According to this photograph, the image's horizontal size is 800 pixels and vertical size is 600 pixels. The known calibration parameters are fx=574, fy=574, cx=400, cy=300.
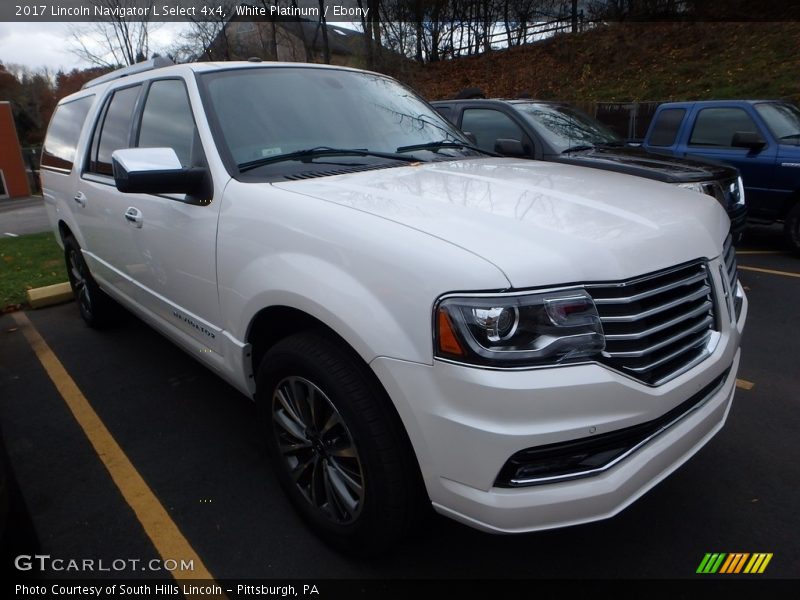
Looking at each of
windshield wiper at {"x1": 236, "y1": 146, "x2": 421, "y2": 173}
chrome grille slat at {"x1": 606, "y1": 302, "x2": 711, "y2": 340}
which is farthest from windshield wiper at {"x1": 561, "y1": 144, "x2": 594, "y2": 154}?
chrome grille slat at {"x1": 606, "y1": 302, "x2": 711, "y2": 340}

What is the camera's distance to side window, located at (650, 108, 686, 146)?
785cm

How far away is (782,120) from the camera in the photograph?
24.1 ft

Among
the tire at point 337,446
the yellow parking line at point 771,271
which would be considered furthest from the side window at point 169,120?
the yellow parking line at point 771,271

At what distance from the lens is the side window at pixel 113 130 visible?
3606mm

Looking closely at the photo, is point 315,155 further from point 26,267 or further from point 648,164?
point 26,267

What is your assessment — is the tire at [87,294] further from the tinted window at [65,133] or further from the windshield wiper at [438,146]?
the windshield wiper at [438,146]

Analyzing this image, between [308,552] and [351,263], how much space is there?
49.9 inches

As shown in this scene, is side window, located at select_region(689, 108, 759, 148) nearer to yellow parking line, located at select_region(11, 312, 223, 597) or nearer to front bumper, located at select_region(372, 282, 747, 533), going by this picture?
front bumper, located at select_region(372, 282, 747, 533)

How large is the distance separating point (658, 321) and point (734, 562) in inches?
43.3

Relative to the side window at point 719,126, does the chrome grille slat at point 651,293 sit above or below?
below

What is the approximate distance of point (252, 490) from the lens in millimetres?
2752

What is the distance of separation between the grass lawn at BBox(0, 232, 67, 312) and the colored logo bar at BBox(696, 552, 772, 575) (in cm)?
628

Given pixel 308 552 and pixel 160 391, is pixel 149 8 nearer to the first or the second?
pixel 160 391
